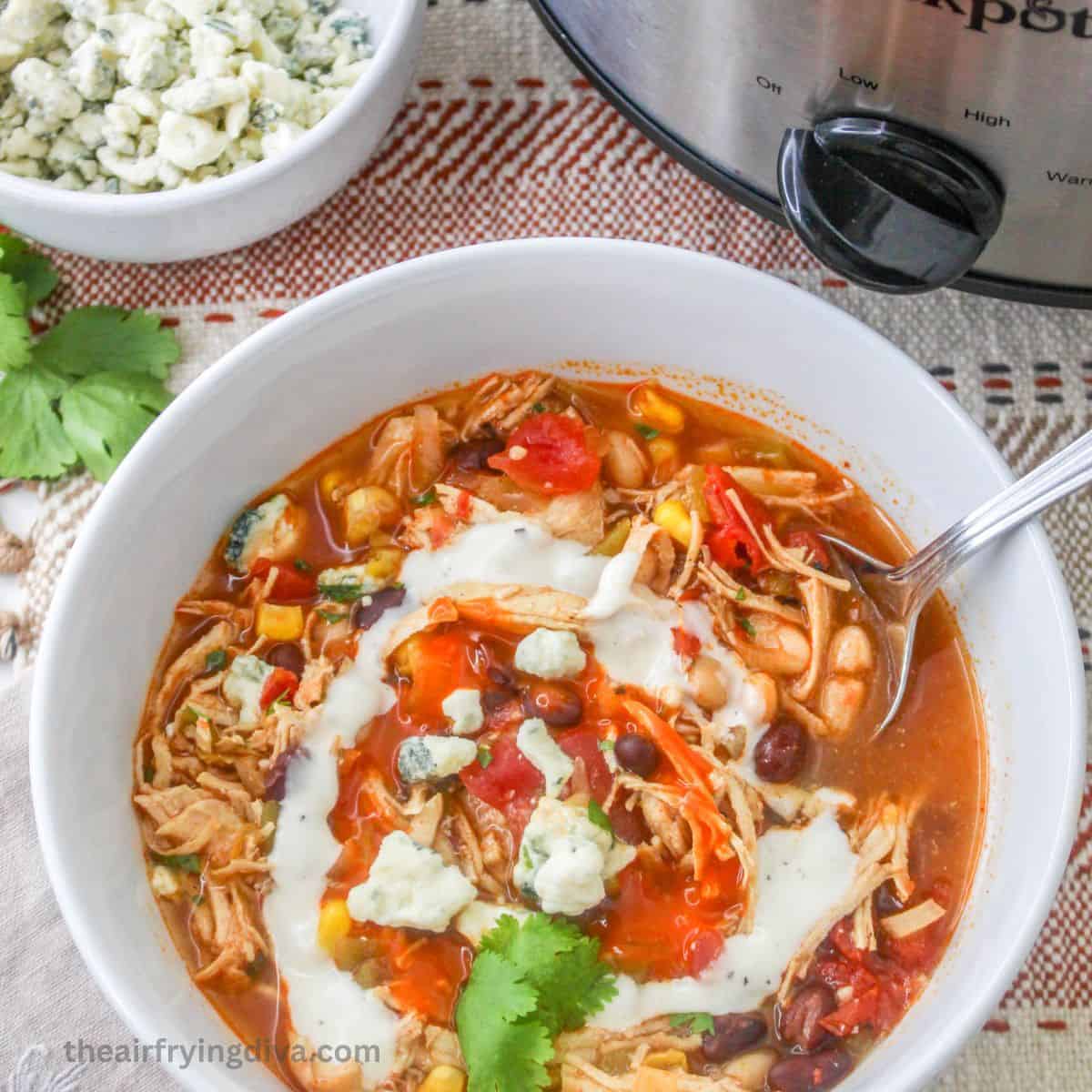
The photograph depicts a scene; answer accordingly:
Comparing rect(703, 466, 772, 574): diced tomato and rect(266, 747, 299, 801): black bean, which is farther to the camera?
rect(703, 466, 772, 574): diced tomato

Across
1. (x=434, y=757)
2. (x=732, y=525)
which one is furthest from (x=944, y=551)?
(x=434, y=757)

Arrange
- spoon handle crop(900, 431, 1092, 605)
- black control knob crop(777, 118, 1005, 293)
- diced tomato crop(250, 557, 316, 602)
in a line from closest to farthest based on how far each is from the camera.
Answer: black control knob crop(777, 118, 1005, 293) < spoon handle crop(900, 431, 1092, 605) < diced tomato crop(250, 557, 316, 602)

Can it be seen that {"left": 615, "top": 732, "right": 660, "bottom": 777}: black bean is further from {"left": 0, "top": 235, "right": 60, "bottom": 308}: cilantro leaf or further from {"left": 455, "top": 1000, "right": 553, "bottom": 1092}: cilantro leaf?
{"left": 0, "top": 235, "right": 60, "bottom": 308}: cilantro leaf

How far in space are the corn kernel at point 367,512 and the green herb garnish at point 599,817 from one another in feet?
2.18

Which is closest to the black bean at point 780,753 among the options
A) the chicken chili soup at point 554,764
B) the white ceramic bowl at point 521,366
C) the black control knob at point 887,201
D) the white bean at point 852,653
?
the chicken chili soup at point 554,764

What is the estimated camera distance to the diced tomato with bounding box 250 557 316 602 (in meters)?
2.79

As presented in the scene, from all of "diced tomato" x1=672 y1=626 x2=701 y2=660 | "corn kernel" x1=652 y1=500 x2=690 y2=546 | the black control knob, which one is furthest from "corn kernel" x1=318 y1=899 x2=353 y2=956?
the black control knob

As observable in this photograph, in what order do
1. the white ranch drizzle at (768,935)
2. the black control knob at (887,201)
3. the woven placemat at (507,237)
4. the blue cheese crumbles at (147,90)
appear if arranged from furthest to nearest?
the woven placemat at (507,237)
the blue cheese crumbles at (147,90)
the white ranch drizzle at (768,935)
the black control knob at (887,201)

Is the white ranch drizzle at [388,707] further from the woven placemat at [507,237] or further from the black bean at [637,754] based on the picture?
the woven placemat at [507,237]

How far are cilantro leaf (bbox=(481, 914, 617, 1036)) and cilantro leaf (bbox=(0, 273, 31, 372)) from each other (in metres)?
1.47

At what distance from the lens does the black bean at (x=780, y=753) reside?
2.66m

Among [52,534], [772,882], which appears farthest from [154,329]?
[772,882]

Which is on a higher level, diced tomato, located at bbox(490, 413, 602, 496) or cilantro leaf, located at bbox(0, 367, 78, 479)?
diced tomato, located at bbox(490, 413, 602, 496)

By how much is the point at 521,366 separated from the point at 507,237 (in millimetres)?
371
